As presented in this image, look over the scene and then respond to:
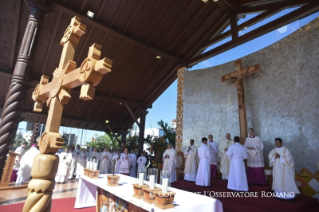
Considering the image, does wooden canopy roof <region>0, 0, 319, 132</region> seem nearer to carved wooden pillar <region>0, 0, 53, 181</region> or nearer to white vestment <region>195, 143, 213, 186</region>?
carved wooden pillar <region>0, 0, 53, 181</region>

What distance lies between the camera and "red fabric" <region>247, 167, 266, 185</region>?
580 centimetres

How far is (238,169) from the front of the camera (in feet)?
18.0

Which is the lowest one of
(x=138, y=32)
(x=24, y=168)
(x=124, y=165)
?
(x=24, y=168)

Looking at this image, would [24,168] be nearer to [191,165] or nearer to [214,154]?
[191,165]

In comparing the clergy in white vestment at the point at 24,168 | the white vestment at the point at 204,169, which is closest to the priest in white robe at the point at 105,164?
the clergy in white vestment at the point at 24,168

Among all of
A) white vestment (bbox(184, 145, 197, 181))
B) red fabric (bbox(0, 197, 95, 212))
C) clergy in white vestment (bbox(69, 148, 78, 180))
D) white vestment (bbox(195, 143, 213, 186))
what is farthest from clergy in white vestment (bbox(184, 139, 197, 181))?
clergy in white vestment (bbox(69, 148, 78, 180))

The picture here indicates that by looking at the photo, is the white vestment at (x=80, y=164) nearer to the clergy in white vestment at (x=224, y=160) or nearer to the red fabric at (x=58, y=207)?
the red fabric at (x=58, y=207)

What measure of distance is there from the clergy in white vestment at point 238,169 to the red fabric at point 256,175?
692 mm

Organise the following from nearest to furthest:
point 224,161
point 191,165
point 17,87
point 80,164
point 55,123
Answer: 1. point 55,123
2. point 17,87
3. point 224,161
4. point 191,165
5. point 80,164

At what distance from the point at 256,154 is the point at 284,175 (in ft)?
3.87

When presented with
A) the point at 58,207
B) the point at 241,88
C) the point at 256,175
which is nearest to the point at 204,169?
the point at 256,175

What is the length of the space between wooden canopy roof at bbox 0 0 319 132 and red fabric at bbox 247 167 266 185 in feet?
17.5

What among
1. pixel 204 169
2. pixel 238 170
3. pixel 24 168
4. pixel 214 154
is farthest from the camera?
pixel 24 168

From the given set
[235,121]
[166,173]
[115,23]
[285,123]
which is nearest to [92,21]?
[115,23]
